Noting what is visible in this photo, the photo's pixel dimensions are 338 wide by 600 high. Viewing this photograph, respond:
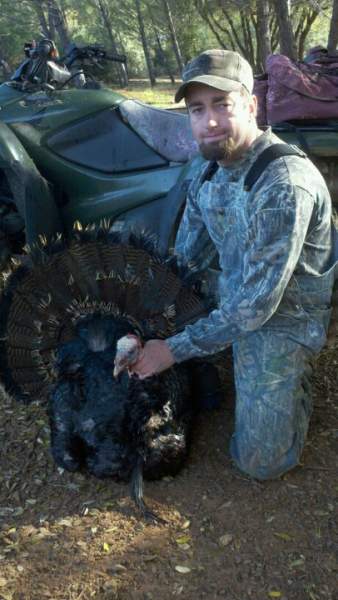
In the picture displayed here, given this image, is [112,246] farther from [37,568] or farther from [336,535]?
[336,535]

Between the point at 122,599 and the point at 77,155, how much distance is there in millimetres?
3431

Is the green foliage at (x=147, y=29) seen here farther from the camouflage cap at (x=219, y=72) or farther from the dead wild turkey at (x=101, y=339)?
the dead wild turkey at (x=101, y=339)

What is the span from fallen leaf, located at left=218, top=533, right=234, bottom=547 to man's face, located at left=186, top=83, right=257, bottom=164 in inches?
63.4

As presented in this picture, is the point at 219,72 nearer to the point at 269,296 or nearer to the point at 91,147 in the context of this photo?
the point at 269,296

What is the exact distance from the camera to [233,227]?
9.13 feet

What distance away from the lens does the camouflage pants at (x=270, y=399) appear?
2.78 meters

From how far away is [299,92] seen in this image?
487 centimetres

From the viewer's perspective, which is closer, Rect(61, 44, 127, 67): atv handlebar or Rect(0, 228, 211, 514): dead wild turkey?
Rect(0, 228, 211, 514): dead wild turkey

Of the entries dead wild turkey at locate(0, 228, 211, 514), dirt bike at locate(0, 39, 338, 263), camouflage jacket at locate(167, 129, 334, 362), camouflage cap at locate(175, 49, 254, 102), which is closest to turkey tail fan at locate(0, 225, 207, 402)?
dead wild turkey at locate(0, 228, 211, 514)

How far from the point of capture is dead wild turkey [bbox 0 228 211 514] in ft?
9.04

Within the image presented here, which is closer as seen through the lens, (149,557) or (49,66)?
(149,557)

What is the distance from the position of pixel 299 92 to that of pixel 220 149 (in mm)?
2627

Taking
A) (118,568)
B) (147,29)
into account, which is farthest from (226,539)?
(147,29)

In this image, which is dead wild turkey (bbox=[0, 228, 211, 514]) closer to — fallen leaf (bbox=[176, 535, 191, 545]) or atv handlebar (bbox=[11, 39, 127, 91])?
fallen leaf (bbox=[176, 535, 191, 545])
